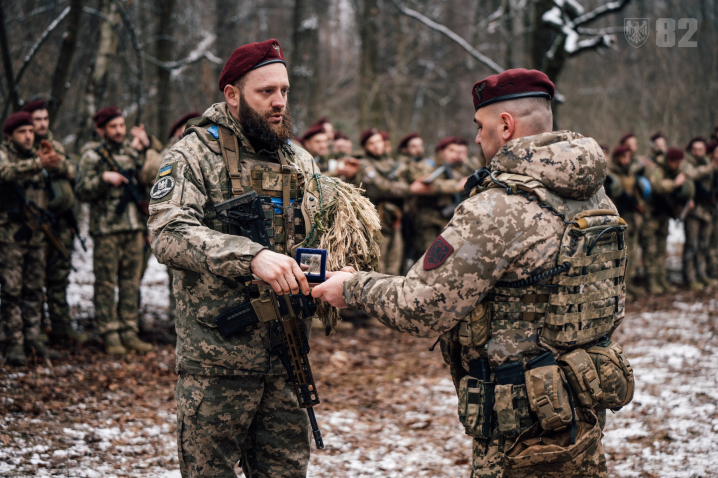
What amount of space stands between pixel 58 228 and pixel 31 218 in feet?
3.01

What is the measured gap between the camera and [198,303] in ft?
8.71

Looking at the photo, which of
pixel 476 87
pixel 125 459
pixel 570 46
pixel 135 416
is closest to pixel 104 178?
pixel 135 416

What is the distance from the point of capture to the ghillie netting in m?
2.84

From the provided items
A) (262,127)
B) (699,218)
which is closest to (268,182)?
(262,127)

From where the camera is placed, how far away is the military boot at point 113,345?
6496 mm

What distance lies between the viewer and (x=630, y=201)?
9859 millimetres

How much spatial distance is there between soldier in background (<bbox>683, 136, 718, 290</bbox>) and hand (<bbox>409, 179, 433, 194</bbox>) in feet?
15.7

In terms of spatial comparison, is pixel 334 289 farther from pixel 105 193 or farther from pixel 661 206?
pixel 661 206

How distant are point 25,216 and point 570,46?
7.21 m

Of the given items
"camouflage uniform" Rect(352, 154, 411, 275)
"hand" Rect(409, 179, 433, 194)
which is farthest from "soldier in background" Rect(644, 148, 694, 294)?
"camouflage uniform" Rect(352, 154, 411, 275)

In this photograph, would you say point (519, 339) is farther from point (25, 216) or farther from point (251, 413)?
point (25, 216)

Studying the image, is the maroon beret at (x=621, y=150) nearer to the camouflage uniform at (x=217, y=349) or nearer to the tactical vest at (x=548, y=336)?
the tactical vest at (x=548, y=336)

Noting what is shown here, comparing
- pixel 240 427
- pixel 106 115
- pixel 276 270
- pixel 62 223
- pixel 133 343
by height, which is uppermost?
pixel 106 115

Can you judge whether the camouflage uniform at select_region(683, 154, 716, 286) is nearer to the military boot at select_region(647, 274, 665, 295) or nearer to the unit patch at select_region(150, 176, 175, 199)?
the military boot at select_region(647, 274, 665, 295)
